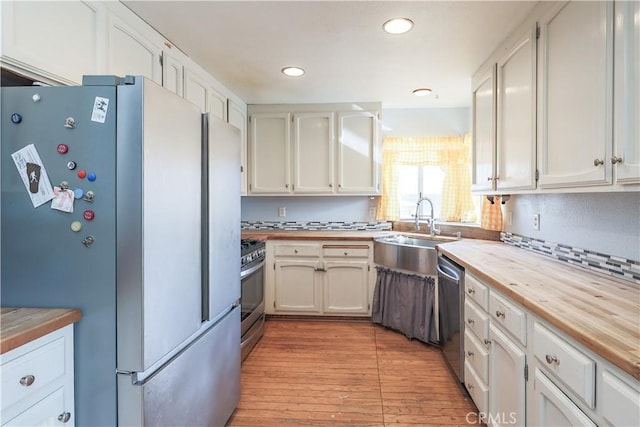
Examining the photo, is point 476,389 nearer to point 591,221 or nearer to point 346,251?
point 591,221

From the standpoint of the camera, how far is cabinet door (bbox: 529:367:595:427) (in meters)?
0.95

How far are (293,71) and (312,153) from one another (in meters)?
1.03

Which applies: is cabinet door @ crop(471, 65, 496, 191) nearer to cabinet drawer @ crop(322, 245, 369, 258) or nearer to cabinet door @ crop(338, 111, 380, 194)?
cabinet door @ crop(338, 111, 380, 194)

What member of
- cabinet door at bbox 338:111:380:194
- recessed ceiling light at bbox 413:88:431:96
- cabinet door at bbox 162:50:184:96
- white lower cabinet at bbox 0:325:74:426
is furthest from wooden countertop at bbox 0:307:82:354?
recessed ceiling light at bbox 413:88:431:96

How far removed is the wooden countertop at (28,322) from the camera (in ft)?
2.84

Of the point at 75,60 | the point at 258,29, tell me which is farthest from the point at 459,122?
the point at 75,60

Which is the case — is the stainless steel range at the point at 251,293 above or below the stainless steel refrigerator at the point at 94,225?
below

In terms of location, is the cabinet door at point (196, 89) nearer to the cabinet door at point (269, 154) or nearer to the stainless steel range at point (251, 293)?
the cabinet door at point (269, 154)

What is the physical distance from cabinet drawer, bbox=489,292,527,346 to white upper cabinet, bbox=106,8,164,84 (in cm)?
215

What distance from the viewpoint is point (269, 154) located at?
3.55m

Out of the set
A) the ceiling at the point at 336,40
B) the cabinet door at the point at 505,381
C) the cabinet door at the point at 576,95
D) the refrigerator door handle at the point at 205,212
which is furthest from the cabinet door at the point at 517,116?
the refrigerator door handle at the point at 205,212

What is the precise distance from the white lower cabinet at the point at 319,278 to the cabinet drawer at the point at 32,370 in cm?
228

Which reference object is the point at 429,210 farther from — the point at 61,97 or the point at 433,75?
the point at 61,97

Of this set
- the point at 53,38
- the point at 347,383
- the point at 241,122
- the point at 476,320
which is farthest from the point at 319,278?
the point at 53,38
